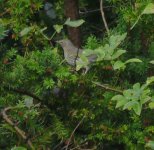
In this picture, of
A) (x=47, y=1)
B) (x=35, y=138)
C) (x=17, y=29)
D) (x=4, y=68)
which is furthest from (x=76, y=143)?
(x=47, y=1)

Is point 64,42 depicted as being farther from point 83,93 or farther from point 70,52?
point 83,93

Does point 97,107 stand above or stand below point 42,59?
below

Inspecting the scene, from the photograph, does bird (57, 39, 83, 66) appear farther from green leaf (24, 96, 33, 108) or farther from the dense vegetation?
green leaf (24, 96, 33, 108)

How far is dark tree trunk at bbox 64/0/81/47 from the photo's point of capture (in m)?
1.47

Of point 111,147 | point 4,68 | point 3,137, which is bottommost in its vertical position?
point 111,147

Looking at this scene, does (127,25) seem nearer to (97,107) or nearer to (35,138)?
(97,107)

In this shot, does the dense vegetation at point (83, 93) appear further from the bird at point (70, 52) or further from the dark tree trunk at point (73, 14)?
the dark tree trunk at point (73, 14)

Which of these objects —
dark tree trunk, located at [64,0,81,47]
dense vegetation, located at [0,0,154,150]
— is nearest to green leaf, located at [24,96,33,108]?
dense vegetation, located at [0,0,154,150]

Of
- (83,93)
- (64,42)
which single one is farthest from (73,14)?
(83,93)

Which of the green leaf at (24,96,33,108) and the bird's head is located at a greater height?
the bird's head

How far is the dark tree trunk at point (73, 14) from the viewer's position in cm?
147

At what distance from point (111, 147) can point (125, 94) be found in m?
0.37

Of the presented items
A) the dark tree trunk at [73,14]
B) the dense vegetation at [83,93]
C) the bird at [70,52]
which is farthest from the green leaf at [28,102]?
the dark tree trunk at [73,14]

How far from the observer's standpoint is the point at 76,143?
1.31 meters
